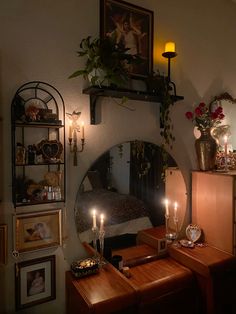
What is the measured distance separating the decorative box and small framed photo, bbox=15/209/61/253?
18cm

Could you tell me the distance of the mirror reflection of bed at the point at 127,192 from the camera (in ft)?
5.74

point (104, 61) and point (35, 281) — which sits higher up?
point (104, 61)

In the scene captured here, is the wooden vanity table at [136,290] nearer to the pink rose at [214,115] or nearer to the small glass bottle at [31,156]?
the small glass bottle at [31,156]

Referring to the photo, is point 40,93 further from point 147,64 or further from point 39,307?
point 39,307

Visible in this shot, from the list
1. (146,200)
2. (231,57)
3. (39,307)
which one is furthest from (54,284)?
(231,57)

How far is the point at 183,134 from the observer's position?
7.36 ft

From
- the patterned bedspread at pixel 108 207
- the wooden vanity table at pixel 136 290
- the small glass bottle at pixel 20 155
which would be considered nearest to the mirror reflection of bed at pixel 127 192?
the patterned bedspread at pixel 108 207

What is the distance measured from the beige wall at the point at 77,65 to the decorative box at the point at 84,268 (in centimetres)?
8

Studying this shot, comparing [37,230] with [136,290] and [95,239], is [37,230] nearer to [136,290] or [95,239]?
[95,239]

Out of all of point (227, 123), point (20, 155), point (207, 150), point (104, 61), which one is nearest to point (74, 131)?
point (20, 155)

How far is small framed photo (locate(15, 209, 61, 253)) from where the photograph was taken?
152 centimetres

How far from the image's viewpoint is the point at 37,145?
1.54 metres

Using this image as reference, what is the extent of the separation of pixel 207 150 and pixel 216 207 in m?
0.49

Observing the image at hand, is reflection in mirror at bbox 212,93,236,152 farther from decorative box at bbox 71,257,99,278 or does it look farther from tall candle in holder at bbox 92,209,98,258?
decorative box at bbox 71,257,99,278
